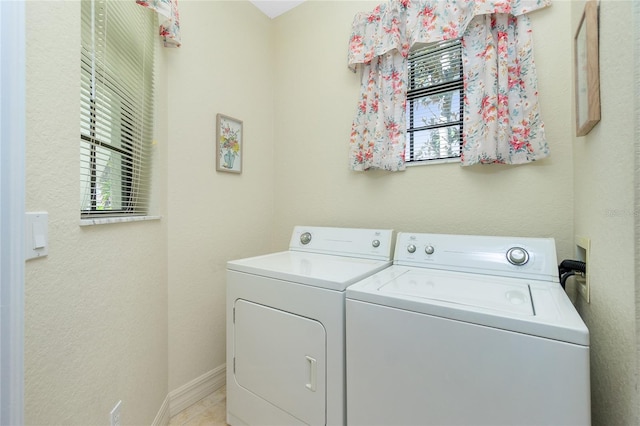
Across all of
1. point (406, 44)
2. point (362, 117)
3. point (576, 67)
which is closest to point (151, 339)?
point (362, 117)

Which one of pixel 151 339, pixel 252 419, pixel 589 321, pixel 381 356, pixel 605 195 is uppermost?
pixel 605 195

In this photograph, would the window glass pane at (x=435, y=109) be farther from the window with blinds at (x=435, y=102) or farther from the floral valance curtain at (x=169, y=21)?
the floral valance curtain at (x=169, y=21)

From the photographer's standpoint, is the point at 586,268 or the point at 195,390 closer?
the point at 586,268

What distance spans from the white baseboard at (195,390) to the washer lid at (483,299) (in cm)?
138

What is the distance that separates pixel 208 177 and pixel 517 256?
185 centimetres

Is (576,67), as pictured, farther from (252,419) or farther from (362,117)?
(252,419)

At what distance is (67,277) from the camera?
914 millimetres

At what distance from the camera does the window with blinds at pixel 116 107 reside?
106 cm

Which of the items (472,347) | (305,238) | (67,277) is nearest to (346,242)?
(305,238)

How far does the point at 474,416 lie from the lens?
0.85 m

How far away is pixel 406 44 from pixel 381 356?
1777 mm

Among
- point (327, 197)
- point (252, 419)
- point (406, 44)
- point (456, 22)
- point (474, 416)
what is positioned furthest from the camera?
point (327, 197)

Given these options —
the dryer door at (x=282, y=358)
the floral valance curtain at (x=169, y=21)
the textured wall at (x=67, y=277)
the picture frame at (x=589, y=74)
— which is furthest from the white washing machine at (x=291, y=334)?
the floral valance curtain at (x=169, y=21)

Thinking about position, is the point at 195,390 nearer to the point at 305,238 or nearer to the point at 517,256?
the point at 305,238
